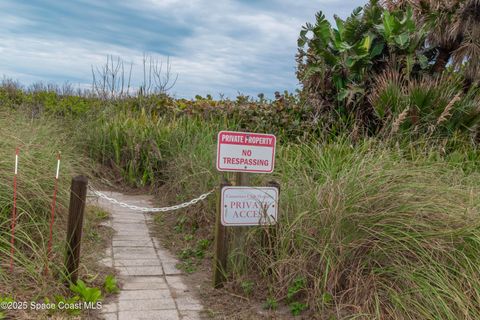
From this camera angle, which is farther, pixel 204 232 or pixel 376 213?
pixel 204 232

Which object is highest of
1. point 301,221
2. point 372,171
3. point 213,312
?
point 372,171

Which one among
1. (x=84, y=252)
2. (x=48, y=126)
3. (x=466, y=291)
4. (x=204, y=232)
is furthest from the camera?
(x=48, y=126)

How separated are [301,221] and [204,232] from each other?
83.5 inches

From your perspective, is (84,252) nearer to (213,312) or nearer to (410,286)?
(213,312)

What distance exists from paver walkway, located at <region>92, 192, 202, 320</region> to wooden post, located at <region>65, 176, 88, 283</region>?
17.7 inches

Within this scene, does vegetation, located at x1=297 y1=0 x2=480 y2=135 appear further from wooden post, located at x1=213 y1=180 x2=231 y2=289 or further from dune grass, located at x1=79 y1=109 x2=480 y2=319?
wooden post, located at x1=213 y1=180 x2=231 y2=289

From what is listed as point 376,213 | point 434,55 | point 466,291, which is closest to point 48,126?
point 376,213

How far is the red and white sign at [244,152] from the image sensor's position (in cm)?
490

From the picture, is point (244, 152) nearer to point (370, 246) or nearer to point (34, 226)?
point (370, 246)

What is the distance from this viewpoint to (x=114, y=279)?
16.4 ft

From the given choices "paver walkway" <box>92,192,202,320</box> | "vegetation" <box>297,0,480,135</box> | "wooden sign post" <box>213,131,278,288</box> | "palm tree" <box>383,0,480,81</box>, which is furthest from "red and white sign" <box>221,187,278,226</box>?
"palm tree" <box>383,0,480,81</box>

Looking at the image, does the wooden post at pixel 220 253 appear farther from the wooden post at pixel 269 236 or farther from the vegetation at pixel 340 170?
the wooden post at pixel 269 236

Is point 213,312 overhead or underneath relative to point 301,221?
underneath

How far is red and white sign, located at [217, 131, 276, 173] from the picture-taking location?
490 centimetres
